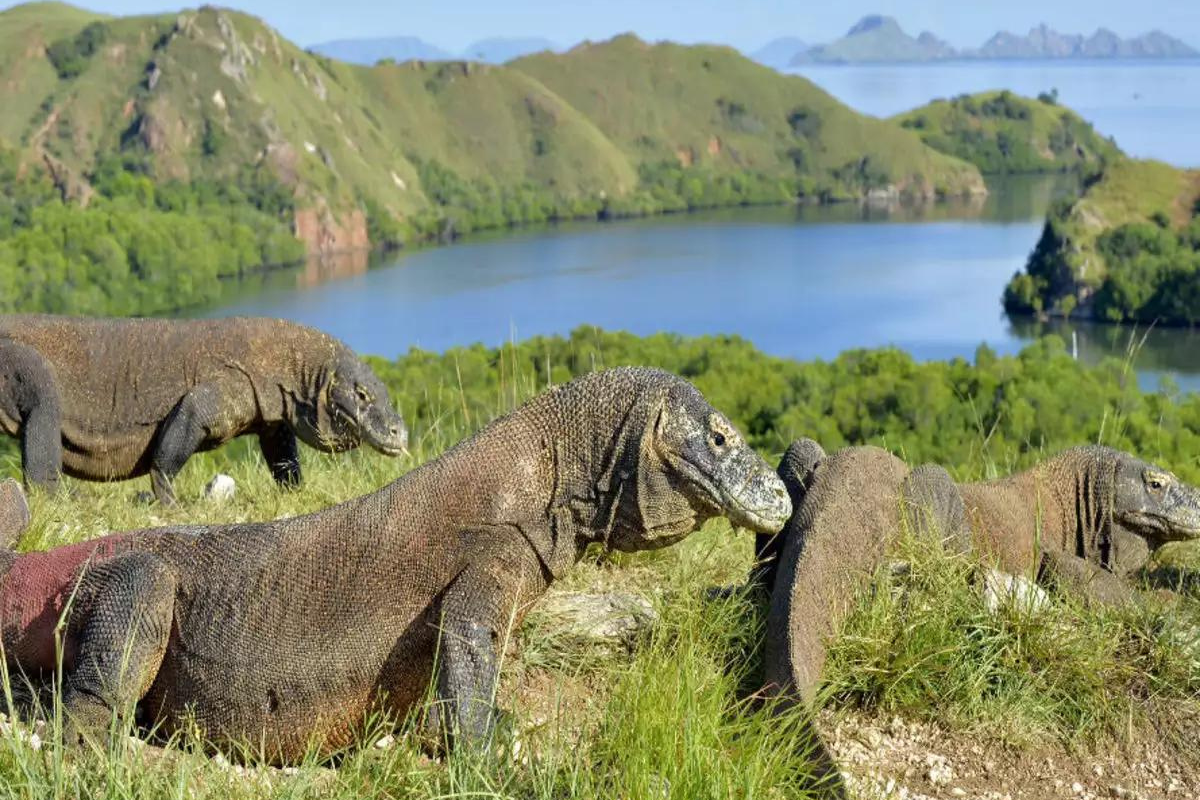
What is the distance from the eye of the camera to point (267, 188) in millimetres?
139500

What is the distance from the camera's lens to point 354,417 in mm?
7215

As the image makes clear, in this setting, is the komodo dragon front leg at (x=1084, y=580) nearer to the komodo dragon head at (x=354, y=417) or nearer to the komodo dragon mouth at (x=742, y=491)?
the komodo dragon mouth at (x=742, y=491)

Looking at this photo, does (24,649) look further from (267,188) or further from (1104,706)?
(267,188)

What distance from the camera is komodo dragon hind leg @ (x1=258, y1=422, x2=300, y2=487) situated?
7.36 m

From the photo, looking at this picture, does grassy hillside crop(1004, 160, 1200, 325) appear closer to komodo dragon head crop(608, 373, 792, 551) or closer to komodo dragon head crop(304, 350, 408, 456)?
komodo dragon head crop(304, 350, 408, 456)

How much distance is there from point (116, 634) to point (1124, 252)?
107 metres

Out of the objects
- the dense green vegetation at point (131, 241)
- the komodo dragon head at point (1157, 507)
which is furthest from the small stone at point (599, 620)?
the dense green vegetation at point (131, 241)

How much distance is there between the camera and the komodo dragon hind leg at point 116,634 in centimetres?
366

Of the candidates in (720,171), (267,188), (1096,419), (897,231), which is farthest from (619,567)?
(720,171)

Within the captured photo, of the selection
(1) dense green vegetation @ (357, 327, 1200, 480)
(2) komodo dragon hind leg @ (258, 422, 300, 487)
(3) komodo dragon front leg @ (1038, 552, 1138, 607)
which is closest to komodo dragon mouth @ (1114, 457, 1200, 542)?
(3) komodo dragon front leg @ (1038, 552, 1138, 607)

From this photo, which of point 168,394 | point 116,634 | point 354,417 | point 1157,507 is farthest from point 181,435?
point 1157,507

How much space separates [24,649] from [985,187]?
638 ft

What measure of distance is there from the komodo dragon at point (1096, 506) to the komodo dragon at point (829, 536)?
640 mm

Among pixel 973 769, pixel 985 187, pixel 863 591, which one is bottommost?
pixel 985 187
